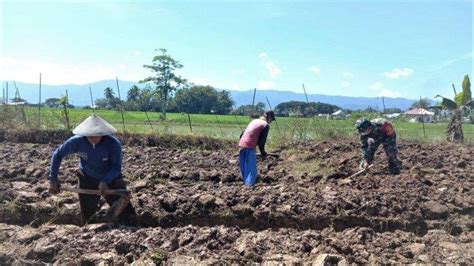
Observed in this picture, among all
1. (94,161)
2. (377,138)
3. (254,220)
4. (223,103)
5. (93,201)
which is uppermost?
(223,103)

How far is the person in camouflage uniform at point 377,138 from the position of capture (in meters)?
7.40

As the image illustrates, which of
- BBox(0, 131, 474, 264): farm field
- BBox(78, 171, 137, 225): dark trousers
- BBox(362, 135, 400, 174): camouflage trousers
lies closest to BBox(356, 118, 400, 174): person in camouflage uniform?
BBox(362, 135, 400, 174): camouflage trousers

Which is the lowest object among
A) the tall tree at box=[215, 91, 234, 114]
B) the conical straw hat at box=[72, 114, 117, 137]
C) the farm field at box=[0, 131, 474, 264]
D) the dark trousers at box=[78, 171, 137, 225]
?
the farm field at box=[0, 131, 474, 264]

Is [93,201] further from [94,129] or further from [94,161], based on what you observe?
[94,129]

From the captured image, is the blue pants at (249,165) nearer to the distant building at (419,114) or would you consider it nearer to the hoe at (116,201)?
the hoe at (116,201)

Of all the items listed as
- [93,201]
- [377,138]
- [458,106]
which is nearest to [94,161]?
[93,201]

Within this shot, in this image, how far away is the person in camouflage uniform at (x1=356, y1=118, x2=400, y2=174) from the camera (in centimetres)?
740

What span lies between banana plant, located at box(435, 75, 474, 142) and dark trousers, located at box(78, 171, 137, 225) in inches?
397

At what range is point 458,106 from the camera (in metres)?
12.5

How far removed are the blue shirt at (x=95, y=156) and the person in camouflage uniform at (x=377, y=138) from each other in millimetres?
4066

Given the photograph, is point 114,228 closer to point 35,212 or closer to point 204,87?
point 35,212

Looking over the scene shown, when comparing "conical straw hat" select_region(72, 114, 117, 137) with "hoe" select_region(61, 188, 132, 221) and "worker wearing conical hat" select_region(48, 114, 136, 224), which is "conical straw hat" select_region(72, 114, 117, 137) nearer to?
"worker wearing conical hat" select_region(48, 114, 136, 224)

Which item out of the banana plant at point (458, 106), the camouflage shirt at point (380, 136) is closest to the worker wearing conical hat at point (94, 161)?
the camouflage shirt at point (380, 136)

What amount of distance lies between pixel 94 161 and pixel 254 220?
1940mm
